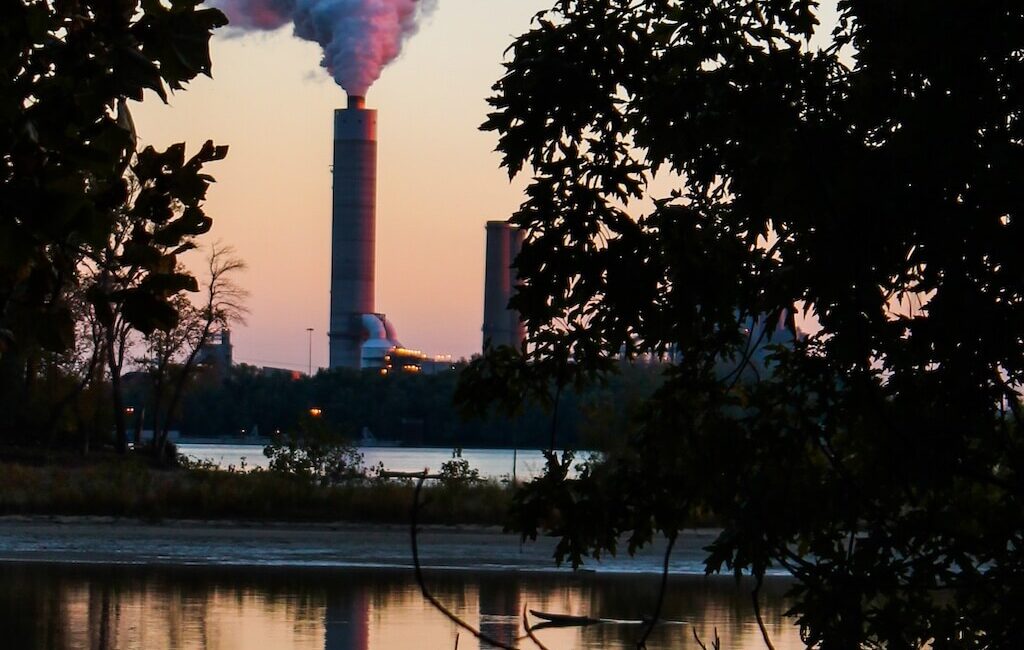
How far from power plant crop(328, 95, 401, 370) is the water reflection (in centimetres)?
6920

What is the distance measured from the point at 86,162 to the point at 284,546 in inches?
840

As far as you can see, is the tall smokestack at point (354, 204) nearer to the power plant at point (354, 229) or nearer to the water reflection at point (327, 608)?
the power plant at point (354, 229)

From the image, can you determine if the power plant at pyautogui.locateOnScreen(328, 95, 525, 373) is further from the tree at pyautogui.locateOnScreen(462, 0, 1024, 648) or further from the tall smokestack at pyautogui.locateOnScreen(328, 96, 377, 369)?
the tree at pyautogui.locateOnScreen(462, 0, 1024, 648)

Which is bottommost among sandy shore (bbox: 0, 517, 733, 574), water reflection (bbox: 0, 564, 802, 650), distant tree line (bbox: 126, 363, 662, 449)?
water reflection (bbox: 0, 564, 802, 650)

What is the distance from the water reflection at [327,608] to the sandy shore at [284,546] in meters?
1.17

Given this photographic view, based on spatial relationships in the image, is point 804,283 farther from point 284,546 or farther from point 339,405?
point 339,405

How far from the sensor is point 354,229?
89062 millimetres

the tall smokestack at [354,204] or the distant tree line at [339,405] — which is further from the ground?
the tall smokestack at [354,204]

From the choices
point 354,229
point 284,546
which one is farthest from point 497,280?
point 284,546

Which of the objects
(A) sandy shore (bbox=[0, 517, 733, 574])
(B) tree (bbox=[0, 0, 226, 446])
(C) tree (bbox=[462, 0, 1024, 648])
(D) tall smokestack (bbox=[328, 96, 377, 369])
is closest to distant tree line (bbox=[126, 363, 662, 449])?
(D) tall smokestack (bbox=[328, 96, 377, 369])

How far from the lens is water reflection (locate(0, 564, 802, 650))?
563 inches

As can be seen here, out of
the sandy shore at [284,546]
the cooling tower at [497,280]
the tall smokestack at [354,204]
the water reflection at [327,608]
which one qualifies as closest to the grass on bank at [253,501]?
the sandy shore at [284,546]

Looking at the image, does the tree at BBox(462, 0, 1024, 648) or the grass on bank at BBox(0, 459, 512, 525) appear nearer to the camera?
the tree at BBox(462, 0, 1024, 648)

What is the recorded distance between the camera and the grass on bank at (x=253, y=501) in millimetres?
26875
